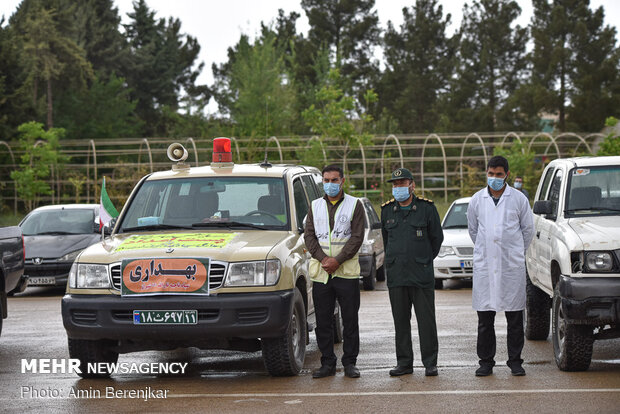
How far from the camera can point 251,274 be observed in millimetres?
9016

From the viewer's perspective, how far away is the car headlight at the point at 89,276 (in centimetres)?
912

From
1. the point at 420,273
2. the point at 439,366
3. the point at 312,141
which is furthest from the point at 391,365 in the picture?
the point at 312,141

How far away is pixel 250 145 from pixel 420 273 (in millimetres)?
27106

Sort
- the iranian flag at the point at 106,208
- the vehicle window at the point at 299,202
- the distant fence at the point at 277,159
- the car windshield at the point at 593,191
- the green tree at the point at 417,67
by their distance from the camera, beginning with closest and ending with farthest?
1. the car windshield at the point at 593,191
2. the vehicle window at the point at 299,202
3. the iranian flag at the point at 106,208
4. the distant fence at the point at 277,159
5. the green tree at the point at 417,67

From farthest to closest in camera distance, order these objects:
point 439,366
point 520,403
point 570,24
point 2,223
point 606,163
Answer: point 570,24, point 2,223, point 606,163, point 439,366, point 520,403

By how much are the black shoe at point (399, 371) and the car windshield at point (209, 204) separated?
5.73ft

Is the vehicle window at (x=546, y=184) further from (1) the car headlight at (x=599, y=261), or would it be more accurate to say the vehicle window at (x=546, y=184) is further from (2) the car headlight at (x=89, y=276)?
(2) the car headlight at (x=89, y=276)

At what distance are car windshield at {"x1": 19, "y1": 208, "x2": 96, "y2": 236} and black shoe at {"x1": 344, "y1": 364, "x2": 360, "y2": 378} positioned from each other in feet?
36.5

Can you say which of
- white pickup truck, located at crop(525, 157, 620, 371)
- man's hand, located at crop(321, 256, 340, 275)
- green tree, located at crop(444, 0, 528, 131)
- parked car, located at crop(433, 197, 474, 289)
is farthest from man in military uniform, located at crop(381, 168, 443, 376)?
green tree, located at crop(444, 0, 528, 131)

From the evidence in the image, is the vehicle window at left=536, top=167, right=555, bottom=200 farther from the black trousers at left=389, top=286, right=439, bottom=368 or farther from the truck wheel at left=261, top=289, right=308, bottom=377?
the truck wheel at left=261, top=289, right=308, bottom=377

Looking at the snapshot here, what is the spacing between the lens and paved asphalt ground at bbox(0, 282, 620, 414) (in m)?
8.04

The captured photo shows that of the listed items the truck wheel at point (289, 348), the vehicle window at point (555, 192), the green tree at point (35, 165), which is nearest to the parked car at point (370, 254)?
the vehicle window at point (555, 192)

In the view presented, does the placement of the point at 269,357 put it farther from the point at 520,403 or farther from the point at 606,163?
the point at 606,163

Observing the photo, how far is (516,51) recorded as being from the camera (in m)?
63.9
